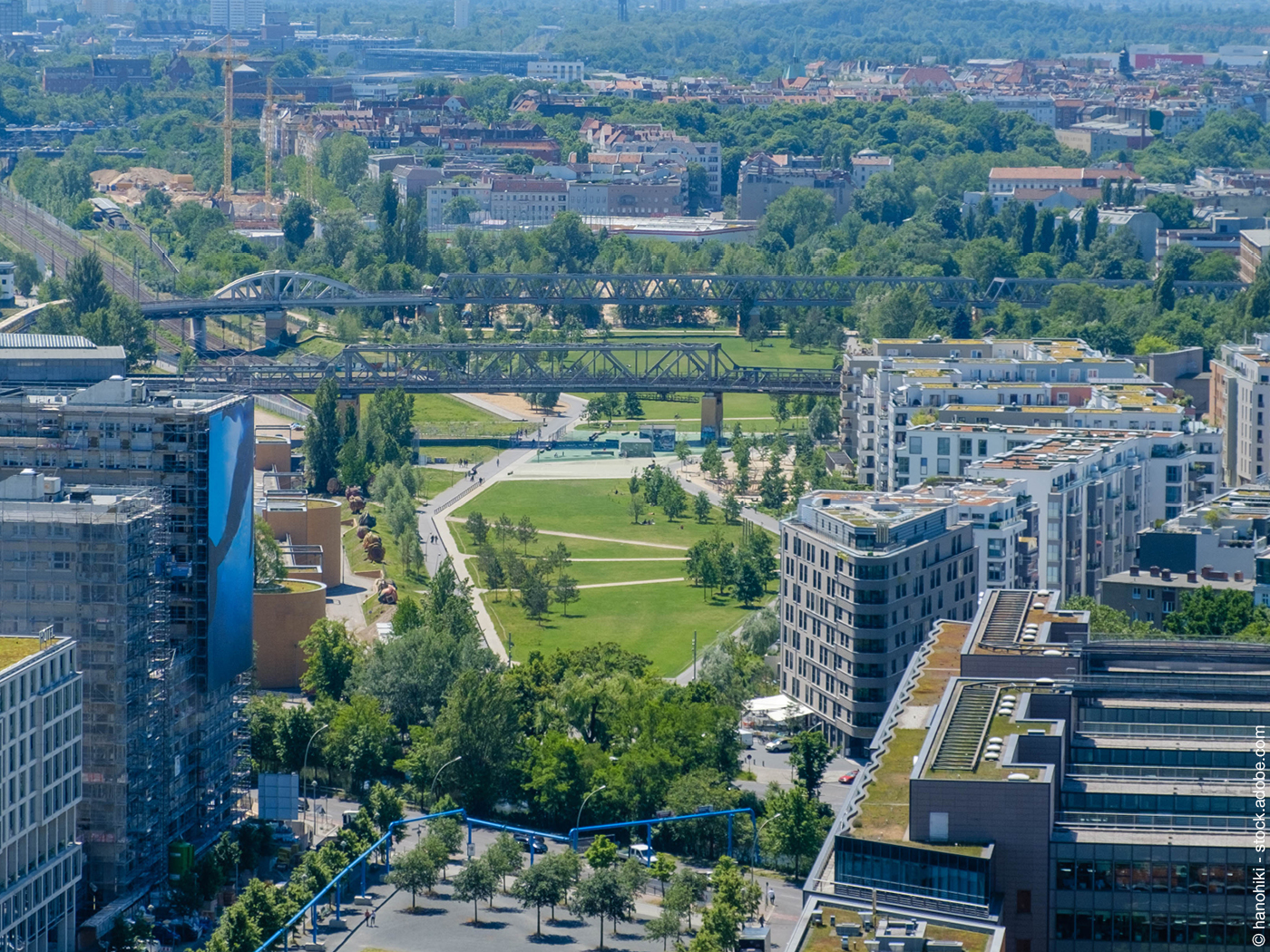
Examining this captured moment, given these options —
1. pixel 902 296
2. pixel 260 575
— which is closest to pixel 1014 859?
pixel 260 575

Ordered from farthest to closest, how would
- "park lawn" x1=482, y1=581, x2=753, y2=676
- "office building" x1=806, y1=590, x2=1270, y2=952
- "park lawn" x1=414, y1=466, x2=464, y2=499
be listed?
"park lawn" x1=414, y1=466, x2=464, y2=499 < "park lawn" x1=482, y1=581, x2=753, y2=676 < "office building" x1=806, y1=590, x2=1270, y2=952

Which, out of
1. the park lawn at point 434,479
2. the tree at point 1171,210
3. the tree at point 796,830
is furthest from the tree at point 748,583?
the tree at point 1171,210

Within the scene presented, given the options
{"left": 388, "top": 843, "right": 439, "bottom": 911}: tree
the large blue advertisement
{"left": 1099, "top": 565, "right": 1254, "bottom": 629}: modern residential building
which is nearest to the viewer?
{"left": 388, "top": 843, "right": 439, "bottom": 911}: tree

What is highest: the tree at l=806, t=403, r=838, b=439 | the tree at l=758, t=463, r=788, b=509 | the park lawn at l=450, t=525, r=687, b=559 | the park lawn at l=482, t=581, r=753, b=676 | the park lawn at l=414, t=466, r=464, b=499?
the tree at l=806, t=403, r=838, b=439

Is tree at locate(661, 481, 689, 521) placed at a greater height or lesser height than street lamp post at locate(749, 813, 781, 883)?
greater

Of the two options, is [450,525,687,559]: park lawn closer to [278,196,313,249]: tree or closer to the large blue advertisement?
the large blue advertisement

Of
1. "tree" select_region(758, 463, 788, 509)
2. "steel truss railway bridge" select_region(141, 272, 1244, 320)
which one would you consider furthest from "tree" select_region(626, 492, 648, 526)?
"steel truss railway bridge" select_region(141, 272, 1244, 320)

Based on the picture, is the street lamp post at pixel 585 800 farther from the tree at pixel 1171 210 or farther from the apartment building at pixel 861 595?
the tree at pixel 1171 210
